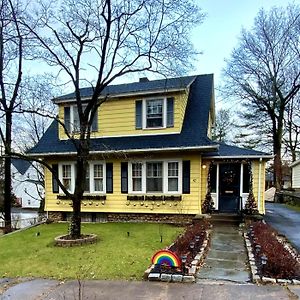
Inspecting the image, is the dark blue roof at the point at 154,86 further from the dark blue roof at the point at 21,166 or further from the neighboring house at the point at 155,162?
the dark blue roof at the point at 21,166

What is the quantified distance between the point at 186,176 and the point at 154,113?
10.4 ft

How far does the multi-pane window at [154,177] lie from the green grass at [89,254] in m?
1.69

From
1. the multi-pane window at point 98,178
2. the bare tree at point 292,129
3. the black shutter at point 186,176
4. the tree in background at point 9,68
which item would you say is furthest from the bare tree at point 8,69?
the bare tree at point 292,129

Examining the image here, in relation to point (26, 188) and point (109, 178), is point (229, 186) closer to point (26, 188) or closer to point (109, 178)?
point (109, 178)

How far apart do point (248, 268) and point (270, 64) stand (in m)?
24.1

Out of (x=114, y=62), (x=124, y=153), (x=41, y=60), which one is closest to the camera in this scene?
(x=114, y=62)

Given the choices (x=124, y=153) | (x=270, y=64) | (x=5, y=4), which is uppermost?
(x=270, y=64)

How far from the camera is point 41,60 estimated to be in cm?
1144

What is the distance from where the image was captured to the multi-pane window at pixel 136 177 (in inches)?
523

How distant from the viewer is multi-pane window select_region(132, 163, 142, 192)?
13289mm

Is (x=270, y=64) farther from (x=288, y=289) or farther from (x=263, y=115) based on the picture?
(x=288, y=289)

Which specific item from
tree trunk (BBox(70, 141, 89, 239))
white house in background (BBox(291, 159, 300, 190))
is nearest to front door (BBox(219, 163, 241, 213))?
tree trunk (BBox(70, 141, 89, 239))

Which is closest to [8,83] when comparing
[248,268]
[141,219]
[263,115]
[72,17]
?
[72,17]

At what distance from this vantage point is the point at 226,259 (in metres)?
7.21
